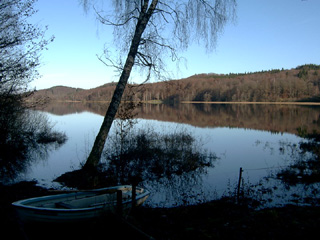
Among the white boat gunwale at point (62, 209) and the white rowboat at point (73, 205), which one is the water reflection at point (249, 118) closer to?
the white boat gunwale at point (62, 209)

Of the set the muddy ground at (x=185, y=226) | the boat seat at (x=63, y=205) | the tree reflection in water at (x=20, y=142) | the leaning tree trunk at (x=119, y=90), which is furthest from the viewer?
the tree reflection in water at (x=20, y=142)

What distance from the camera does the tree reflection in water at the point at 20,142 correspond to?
1229 cm

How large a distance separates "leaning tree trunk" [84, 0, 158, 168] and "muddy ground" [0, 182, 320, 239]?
294 cm

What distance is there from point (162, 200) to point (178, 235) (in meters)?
3.02

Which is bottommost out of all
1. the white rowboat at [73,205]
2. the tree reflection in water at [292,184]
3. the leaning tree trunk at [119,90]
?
the tree reflection in water at [292,184]

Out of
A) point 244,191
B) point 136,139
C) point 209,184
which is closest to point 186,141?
point 136,139

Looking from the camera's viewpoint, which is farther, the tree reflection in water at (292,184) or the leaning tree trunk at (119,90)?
the leaning tree trunk at (119,90)

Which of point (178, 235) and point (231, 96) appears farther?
point (231, 96)

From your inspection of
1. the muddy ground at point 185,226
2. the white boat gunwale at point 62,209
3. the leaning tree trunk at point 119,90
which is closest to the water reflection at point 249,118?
the leaning tree trunk at point 119,90

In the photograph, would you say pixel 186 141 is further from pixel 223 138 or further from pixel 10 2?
pixel 10 2

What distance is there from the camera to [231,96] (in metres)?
114

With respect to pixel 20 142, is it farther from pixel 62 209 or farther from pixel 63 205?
pixel 62 209

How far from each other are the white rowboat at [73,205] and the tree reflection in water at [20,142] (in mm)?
5568

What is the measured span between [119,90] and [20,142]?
1138cm
